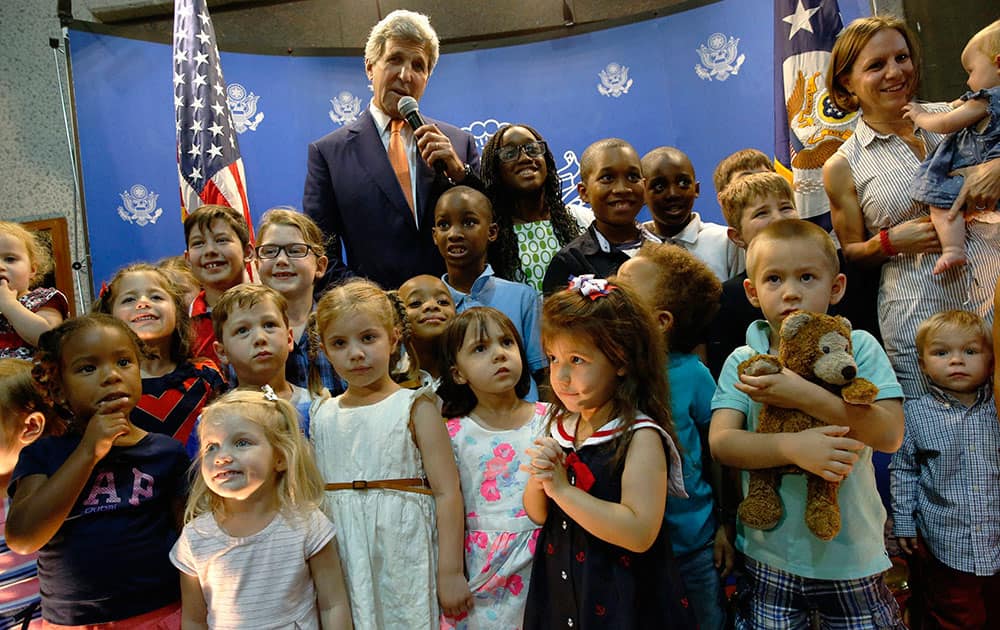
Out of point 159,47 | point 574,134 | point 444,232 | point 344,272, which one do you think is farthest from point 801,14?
point 159,47

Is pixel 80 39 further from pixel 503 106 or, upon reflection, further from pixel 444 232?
pixel 444 232

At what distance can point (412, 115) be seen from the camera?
3023mm

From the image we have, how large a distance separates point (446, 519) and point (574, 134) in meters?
4.10

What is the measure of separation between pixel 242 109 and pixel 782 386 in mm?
4829

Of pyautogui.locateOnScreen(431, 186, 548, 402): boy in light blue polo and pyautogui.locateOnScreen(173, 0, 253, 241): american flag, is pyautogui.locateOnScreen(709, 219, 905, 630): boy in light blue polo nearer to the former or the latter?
pyautogui.locateOnScreen(431, 186, 548, 402): boy in light blue polo

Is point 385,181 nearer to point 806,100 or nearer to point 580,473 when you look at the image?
point 580,473

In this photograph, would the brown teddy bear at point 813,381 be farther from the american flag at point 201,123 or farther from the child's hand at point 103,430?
the american flag at point 201,123

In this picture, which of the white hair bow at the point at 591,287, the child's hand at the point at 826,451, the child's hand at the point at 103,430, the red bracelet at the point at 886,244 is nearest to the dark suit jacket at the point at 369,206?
the child's hand at the point at 103,430

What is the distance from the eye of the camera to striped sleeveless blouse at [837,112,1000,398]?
2.58 meters

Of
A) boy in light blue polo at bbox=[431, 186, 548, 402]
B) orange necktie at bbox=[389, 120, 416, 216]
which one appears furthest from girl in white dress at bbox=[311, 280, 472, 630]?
orange necktie at bbox=[389, 120, 416, 216]

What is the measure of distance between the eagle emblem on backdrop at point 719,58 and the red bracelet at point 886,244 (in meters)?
3.05

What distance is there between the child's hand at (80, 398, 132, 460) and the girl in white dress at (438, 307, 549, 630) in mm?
926

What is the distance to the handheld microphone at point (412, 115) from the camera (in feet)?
9.88

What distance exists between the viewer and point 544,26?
5910 mm
